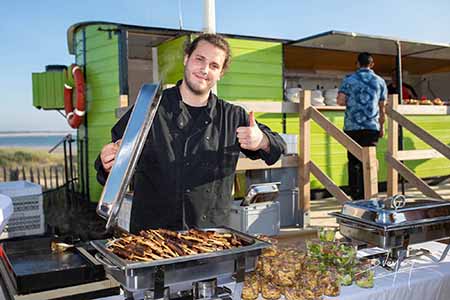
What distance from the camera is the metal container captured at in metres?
1.60

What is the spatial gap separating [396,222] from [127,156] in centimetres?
109

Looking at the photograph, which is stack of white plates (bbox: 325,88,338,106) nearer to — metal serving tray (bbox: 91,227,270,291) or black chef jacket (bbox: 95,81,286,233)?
black chef jacket (bbox: 95,81,286,233)

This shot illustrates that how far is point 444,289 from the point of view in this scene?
5.38ft

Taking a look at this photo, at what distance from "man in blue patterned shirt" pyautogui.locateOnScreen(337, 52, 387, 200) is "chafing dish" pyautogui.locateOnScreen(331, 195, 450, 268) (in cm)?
286

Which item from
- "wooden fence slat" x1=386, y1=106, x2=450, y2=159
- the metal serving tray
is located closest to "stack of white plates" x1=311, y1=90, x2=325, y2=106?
"wooden fence slat" x1=386, y1=106, x2=450, y2=159

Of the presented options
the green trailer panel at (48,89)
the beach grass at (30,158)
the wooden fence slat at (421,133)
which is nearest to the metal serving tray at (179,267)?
the wooden fence slat at (421,133)

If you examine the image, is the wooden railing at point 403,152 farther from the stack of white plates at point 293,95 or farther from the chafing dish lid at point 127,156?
the chafing dish lid at point 127,156

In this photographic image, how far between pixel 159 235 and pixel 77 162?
6435 millimetres

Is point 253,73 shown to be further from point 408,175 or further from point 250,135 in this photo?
point 250,135

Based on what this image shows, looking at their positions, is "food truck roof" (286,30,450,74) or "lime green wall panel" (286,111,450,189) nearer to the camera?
"food truck roof" (286,30,450,74)

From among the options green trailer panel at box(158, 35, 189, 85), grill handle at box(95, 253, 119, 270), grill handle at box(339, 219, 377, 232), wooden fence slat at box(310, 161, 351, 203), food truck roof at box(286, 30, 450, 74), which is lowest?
wooden fence slat at box(310, 161, 351, 203)

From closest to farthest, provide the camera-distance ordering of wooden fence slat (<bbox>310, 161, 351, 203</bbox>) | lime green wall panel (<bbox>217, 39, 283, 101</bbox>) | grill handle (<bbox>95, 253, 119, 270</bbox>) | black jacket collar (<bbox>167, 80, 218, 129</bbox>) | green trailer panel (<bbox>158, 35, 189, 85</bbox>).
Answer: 1. grill handle (<bbox>95, 253, 119, 270</bbox>)
2. black jacket collar (<bbox>167, 80, 218, 129</bbox>)
3. wooden fence slat (<bbox>310, 161, 351, 203</bbox>)
4. green trailer panel (<bbox>158, 35, 189, 85</bbox>)
5. lime green wall panel (<bbox>217, 39, 283, 101</bbox>)

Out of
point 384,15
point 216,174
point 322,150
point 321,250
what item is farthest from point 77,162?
point 384,15

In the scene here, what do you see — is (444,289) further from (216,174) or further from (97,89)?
(97,89)
